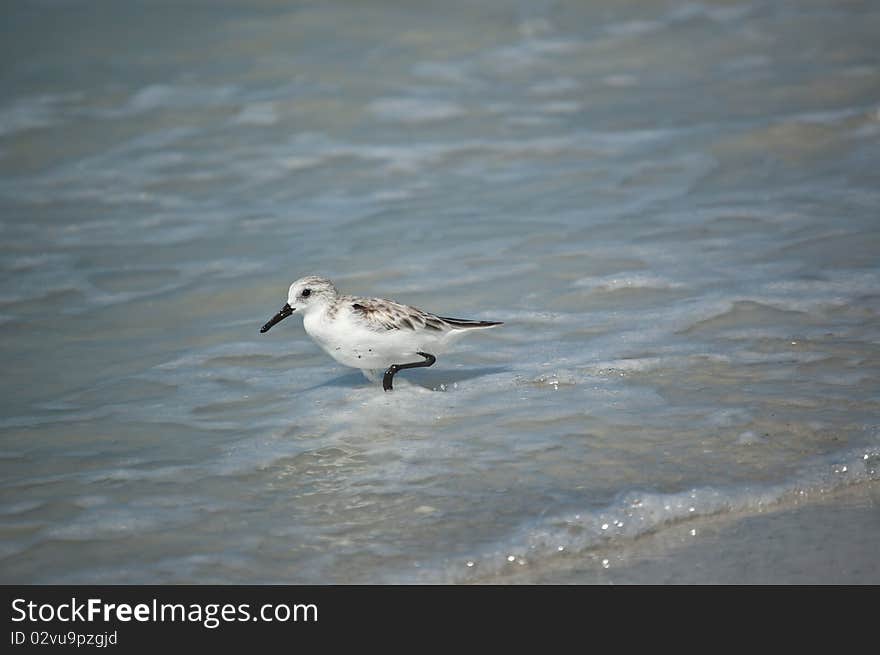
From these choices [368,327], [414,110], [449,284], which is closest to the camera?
[368,327]

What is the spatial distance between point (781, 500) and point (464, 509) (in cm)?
137

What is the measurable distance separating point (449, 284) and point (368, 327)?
6.94 ft

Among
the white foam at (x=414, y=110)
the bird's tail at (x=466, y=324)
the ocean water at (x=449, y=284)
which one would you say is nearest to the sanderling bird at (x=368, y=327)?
the bird's tail at (x=466, y=324)

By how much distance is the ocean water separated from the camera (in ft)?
16.0

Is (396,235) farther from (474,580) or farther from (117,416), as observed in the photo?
(474,580)

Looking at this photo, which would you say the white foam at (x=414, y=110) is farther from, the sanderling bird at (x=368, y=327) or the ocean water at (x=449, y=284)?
the sanderling bird at (x=368, y=327)

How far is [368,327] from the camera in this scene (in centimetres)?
613

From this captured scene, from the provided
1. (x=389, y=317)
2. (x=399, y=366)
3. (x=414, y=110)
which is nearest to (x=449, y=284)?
(x=399, y=366)

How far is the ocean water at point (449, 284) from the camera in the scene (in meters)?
4.87

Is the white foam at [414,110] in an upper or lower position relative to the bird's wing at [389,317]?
upper

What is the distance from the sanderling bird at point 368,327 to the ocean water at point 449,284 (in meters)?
0.28

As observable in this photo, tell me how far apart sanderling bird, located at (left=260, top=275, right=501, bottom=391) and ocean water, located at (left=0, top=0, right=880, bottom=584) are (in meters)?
0.28

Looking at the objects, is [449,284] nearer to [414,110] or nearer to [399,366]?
[399,366]

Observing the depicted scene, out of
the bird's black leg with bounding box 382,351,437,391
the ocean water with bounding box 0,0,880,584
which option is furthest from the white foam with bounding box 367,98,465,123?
the bird's black leg with bounding box 382,351,437,391
